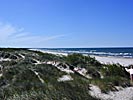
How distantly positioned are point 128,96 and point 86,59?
16.2m

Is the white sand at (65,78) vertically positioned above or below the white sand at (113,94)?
above

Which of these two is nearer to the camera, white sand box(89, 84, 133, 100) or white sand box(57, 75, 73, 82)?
white sand box(89, 84, 133, 100)

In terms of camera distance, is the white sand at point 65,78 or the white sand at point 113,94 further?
the white sand at point 65,78

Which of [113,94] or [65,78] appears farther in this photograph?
[65,78]

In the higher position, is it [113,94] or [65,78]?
[65,78]

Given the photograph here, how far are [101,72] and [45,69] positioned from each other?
3850 mm

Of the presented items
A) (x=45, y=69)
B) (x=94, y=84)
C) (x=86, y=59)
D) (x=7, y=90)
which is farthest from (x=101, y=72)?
(x=7, y=90)

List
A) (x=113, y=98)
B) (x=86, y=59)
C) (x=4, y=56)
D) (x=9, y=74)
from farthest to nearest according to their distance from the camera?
(x=4, y=56) → (x=86, y=59) → (x=9, y=74) → (x=113, y=98)

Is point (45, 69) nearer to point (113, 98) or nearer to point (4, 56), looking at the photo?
point (113, 98)

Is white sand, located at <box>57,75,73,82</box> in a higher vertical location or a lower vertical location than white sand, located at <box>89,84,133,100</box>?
higher

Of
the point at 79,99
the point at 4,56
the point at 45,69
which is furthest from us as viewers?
the point at 4,56

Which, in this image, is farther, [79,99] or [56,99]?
[79,99]

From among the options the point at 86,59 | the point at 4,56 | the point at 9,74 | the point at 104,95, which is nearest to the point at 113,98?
the point at 104,95

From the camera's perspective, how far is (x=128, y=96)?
11.4 m
